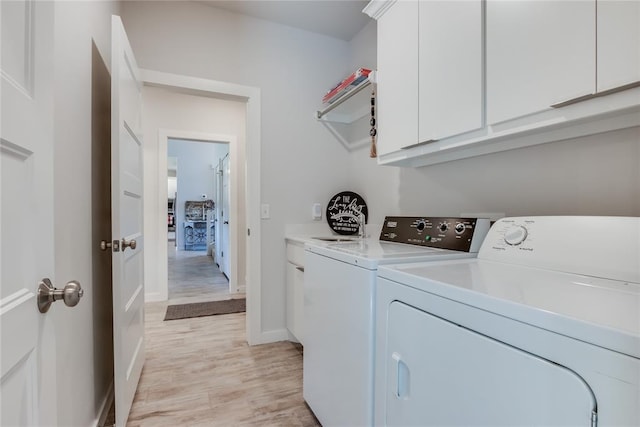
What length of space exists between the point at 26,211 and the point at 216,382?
1.66 m

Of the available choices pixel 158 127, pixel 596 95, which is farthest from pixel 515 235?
pixel 158 127

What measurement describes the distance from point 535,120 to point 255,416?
1800mm

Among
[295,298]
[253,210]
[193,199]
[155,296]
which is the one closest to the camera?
[295,298]

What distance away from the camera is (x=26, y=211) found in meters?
0.57

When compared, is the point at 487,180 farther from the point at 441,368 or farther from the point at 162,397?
the point at 162,397

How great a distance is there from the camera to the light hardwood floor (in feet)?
5.08

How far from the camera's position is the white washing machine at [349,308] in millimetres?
1069

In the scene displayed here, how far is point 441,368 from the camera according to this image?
30.1 inches

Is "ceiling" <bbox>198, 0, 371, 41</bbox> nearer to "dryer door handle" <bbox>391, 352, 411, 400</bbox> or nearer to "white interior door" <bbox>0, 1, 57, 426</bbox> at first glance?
"white interior door" <bbox>0, 1, 57, 426</bbox>

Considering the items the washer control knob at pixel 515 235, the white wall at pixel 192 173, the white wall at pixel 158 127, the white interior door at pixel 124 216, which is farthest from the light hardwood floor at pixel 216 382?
the white wall at pixel 192 173

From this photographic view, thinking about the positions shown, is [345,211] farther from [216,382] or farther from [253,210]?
[216,382]

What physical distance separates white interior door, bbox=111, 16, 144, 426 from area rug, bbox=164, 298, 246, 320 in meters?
1.25

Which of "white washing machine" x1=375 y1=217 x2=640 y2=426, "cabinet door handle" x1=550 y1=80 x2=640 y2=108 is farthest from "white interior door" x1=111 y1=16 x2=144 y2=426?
"cabinet door handle" x1=550 y1=80 x2=640 y2=108

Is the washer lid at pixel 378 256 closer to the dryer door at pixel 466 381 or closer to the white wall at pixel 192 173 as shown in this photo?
the dryer door at pixel 466 381
